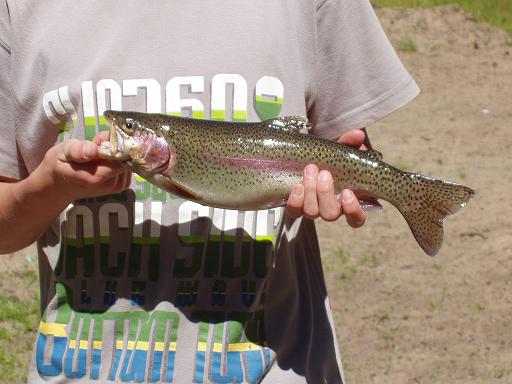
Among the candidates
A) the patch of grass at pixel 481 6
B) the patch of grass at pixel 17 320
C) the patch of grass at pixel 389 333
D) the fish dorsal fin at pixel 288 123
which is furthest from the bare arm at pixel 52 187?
the patch of grass at pixel 481 6

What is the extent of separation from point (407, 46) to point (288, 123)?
851 centimetres

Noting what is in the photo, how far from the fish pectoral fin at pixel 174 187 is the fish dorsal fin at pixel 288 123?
0.23m

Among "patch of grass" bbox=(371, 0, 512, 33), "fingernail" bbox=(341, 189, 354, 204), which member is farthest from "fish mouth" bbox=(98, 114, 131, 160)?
"patch of grass" bbox=(371, 0, 512, 33)

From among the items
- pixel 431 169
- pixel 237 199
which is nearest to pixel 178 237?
pixel 237 199

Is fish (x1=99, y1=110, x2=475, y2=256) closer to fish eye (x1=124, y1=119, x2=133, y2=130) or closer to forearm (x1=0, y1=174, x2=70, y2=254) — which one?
fish eye (x1=124, y1=119, x2=133, y2=130)

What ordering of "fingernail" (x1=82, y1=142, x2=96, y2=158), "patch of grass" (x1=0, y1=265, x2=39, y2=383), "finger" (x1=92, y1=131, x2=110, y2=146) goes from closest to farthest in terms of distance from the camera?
"fingernail" (x1=82, y1=142, x2=96, y2=158)
"finger" (x1=92, y1=131, x2=110, y2=146)
"patch of grass" (x1=0, y1=265, x2=39, y2=383)

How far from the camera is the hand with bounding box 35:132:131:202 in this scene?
185cm

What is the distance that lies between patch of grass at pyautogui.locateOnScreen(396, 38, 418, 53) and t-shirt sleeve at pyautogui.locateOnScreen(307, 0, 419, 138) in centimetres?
810

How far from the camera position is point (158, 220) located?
2119mm

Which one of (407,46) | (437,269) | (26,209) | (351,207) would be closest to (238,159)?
(351,207)

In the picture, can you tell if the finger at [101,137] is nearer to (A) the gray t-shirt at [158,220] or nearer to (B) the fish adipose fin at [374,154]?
(A) the gray t-shirt at [158,220]

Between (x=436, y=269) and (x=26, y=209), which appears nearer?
(x=26, y=209)

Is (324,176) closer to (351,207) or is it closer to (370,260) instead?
(351,207)

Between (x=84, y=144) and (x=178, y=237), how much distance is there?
15.1 inches
